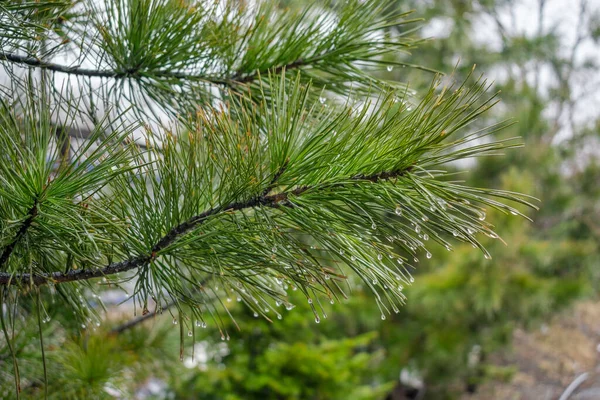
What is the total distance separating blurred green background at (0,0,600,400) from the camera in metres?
1.22

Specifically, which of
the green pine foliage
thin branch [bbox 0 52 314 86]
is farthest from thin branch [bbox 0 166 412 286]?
thin branch [bbox 0 52 314 86]

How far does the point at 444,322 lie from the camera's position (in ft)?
9.68

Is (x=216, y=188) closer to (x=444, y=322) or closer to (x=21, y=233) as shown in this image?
(x=21, y=233)

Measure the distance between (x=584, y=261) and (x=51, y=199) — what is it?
2.96 m

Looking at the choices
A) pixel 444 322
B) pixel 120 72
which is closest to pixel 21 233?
pixel 120 72

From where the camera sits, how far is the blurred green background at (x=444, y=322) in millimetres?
1216

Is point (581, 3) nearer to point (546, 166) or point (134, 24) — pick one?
point (546, 166)

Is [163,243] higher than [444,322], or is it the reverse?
[444,322]

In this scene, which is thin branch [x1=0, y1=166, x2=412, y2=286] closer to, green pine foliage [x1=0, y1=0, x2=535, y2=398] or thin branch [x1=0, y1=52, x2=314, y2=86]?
green pine foliage [x1=0, y1=0, x2=535, y2=398]

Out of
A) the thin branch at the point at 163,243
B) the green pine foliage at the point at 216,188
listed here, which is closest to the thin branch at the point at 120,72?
the green pine foliage at the point at 216,188

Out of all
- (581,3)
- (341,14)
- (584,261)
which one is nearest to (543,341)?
(584,261)

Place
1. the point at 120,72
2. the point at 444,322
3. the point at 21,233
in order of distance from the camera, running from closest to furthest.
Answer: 1. the point at 21,233
2. the point at 120,72
3. the point at 444,322

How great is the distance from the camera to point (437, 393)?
12.8 feet

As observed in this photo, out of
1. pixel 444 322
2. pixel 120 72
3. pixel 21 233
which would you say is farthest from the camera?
pixel 444 322
